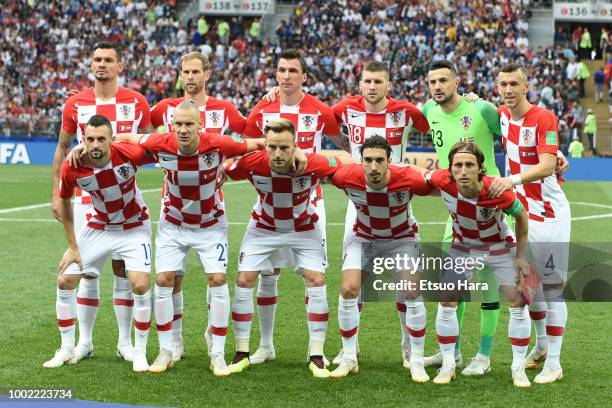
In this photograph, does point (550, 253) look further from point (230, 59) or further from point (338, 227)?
point (230, 59)

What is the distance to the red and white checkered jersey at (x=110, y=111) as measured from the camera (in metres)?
8.66

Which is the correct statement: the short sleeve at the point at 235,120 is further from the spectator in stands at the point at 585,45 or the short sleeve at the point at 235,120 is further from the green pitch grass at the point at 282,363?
the spectator in stands at the point at 585,45

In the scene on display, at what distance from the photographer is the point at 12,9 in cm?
4038

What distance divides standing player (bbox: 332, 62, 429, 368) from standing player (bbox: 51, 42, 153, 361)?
6.33ft

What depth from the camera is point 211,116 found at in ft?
28.9

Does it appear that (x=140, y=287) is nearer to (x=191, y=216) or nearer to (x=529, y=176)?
(x=191, y=216)

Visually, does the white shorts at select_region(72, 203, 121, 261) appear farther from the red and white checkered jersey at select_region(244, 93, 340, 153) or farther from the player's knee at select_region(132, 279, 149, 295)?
the red and white checkered jersey at select_region(244, 93, 340, 153)

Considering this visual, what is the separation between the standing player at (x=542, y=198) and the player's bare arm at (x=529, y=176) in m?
0.04

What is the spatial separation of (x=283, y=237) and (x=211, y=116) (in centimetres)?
155

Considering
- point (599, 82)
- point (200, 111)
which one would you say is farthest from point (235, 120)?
point (599, 82)

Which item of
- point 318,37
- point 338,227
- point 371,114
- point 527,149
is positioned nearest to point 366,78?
point 371,114

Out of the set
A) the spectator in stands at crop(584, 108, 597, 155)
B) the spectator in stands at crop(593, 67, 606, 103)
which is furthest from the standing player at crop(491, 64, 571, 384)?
the spectator in stands at crop(593, 67, 606, 103)

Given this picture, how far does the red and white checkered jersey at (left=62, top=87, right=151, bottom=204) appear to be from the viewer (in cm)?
866

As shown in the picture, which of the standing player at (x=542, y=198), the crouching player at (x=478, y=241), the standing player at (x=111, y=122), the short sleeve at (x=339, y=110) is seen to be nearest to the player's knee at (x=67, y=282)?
the standing player at (x=111, y=122)
